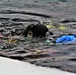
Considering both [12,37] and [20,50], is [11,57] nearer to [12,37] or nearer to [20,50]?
[20,50]

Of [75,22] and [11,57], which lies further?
[75,22]

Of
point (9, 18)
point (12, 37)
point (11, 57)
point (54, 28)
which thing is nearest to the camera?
point (11, 57)

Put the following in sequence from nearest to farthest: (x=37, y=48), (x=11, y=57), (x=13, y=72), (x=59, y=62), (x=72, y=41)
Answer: (x=13, y=72) < (x=59, y=62) < (x=11, y=57) < (x=37, y=48) < (x=72, y=41)

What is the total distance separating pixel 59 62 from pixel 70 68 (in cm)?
39

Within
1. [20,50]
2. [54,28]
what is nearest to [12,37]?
[20,50]

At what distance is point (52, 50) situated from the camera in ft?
22.6

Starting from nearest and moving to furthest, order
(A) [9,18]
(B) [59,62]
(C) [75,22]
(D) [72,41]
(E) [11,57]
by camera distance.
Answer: (B) [59,62] → (E) [11,57] → (D) [72,41] → (C) [75,22] → (A) [9,18]

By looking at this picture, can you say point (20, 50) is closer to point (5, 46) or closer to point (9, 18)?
point (5, 46)

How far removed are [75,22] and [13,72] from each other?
6653 mm

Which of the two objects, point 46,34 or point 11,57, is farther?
point 46,34

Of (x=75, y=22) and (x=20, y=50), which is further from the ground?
(x=20, y=50)

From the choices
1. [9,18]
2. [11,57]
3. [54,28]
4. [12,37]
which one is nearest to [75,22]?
[54,28]

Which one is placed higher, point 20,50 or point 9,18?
point 20,50

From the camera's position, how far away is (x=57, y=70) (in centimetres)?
571
